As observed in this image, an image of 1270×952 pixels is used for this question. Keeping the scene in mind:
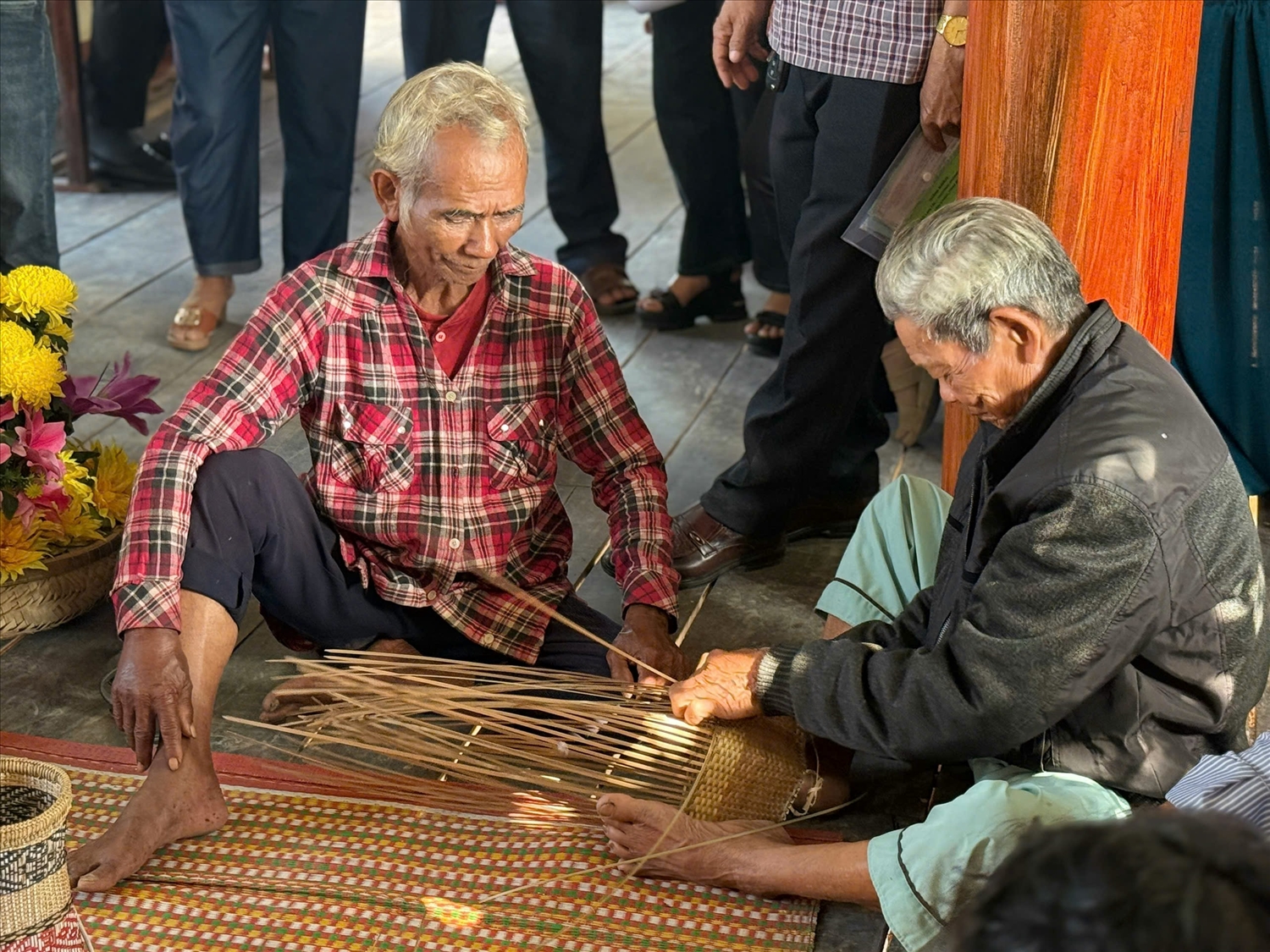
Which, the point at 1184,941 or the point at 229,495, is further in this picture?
the point at 229,495


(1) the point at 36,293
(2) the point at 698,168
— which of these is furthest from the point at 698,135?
(1) the point at 36,293

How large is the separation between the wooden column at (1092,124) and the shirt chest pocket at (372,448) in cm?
98

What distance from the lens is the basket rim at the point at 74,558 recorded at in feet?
8.56

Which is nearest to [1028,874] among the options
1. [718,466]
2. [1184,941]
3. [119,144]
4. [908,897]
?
[1184,941]

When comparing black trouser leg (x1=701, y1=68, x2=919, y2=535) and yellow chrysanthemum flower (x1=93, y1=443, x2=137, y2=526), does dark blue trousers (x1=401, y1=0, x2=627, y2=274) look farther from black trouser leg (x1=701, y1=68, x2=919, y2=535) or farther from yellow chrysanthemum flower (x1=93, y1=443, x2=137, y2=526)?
yellow chrysanthemum flower (x1=93, y1=443, x2=137, y2=526)

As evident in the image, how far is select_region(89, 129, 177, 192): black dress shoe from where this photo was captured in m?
5.21

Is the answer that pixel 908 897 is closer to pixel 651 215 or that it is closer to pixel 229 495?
pixel 229 495

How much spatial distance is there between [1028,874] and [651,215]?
434 centimetres

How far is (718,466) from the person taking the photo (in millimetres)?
3408

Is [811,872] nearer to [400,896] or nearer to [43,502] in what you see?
[400,896]

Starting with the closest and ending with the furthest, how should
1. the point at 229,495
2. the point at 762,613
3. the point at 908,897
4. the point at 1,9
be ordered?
the point at 908,897 → the point at 229,495 → the point at 762,613 → the point at 1,9

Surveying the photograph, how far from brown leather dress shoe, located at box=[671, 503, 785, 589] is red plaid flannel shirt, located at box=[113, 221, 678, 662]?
0.48m

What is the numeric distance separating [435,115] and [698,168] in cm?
203

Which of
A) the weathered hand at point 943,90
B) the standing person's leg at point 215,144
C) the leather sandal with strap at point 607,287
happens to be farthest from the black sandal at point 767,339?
the weathered hand at point 943,90
